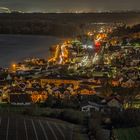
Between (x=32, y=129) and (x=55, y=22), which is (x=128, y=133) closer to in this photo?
(x=32, y=129)

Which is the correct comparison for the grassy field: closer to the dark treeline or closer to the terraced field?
the terraced field

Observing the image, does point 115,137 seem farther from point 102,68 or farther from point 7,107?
point 102,68

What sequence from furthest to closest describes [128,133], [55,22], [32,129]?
[55,22]
[128,133]
[32,129]

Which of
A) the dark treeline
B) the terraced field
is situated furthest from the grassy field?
the dark treeline

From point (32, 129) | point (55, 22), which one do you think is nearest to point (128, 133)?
point (32, 129)

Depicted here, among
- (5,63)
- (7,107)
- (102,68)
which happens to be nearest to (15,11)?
(5,63)

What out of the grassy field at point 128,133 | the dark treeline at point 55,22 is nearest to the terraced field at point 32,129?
the grassy field at point 128,133

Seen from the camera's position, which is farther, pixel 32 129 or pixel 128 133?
pixel 128 133
